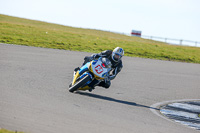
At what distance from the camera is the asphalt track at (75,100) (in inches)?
237

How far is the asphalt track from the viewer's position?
602 centimetres

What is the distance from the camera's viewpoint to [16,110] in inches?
253

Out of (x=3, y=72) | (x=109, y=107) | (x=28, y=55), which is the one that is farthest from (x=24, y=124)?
(x=28, y=55)

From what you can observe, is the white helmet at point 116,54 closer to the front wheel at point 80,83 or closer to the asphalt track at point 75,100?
the front wheel at point 80,83

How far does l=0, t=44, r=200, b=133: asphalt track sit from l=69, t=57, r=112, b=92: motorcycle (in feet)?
0.89

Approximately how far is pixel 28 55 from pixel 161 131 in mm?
10647

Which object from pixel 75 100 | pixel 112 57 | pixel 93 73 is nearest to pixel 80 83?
pixel 93 73

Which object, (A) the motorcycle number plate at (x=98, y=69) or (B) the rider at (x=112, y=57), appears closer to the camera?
(A) the motorcycle number plate at (x=98, y=69)

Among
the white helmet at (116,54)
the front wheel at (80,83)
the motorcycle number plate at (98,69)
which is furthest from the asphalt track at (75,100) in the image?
the white helmet at (116,54)

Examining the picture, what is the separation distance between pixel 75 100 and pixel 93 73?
1049mm

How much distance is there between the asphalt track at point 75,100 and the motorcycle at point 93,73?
0.89 ft

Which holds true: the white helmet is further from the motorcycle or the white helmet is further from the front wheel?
the front wheel

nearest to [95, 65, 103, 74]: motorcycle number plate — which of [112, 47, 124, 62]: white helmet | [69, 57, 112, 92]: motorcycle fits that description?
[69, 57, 112, 92]: motorcycle

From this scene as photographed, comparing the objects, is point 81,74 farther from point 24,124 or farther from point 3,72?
point 24,124
